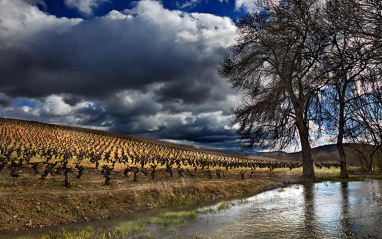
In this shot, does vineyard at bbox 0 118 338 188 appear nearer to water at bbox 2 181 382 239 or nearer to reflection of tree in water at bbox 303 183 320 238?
water at bbox 2 181 382 239

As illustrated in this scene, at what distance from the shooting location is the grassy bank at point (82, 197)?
11.7 m

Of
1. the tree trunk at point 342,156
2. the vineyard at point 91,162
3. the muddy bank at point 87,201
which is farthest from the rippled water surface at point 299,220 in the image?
the tree trunk at point 342,156

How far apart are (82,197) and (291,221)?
9227 millimetres

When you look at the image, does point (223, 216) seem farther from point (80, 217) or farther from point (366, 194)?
point (366, 194)

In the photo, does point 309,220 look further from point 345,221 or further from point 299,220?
point 345,221

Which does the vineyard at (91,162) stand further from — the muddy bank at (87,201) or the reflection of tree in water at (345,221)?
the reflection of tree in water at (345,221)

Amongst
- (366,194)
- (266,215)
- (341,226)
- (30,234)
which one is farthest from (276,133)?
(30,234)

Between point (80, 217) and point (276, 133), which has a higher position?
point (276, 133)

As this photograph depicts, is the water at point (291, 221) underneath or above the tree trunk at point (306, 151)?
underneath

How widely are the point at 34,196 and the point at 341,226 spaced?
40.0 ft

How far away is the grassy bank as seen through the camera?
11.7 meters

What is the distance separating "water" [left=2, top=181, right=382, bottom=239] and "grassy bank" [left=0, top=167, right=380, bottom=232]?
1.38m

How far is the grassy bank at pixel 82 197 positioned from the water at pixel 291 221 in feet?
4.51

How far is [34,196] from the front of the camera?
1277 centimetres
